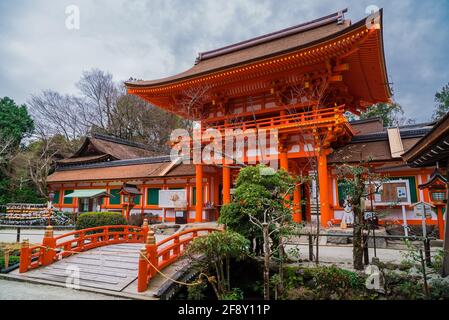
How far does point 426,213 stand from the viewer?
823 centimetres

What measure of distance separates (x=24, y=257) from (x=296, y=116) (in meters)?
10.7

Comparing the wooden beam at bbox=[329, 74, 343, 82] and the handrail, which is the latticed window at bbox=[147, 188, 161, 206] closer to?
the handrail

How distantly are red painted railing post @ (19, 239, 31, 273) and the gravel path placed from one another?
1.93ft

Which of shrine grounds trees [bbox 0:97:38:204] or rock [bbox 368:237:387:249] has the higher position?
shrine grounds trees [bbox 0:97:38:204]

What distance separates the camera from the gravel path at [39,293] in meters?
5.58

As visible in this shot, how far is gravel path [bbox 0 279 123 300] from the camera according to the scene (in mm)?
5578

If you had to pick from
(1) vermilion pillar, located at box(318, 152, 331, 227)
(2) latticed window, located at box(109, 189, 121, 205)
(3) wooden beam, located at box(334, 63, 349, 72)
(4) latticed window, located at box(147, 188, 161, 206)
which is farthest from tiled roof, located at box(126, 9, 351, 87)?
(2) latticed window, located at box(109, 189, 121, 205)

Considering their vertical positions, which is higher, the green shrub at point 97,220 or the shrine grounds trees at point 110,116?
the shrine grounds trees at point 110,116

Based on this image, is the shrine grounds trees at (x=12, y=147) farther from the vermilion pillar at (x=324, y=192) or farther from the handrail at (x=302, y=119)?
the vermilion pillar at (x=324, y=192)

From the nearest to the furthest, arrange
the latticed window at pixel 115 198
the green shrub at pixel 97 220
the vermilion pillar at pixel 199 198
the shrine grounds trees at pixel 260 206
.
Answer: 1. the shrine grounds trees at pixel 260 206
2. the green shrub at pixel 97 220
3. the vermilion pillar at pixel 199 198
4. the latticed window at pixel 115 198

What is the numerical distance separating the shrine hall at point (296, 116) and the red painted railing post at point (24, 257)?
233 inches

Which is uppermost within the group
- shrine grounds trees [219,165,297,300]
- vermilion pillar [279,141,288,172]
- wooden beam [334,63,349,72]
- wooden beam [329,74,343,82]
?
wooden beam [334,63,349,72]

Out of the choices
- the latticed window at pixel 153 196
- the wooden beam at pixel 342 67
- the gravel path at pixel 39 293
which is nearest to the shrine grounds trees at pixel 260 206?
the gravel path at pixel 39 293

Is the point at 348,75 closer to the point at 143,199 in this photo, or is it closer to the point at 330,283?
the point at 330,283
